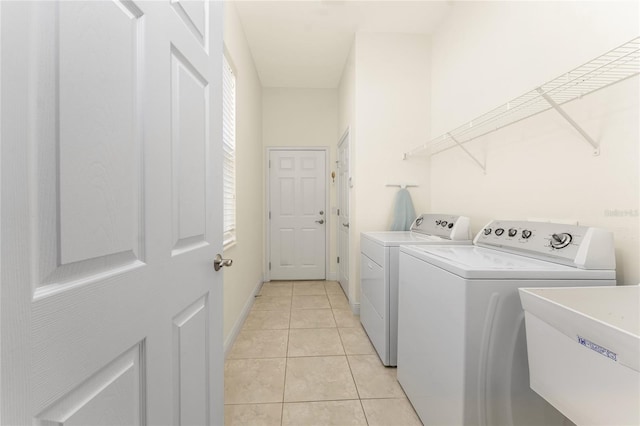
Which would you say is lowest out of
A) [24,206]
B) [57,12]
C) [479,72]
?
[24,206]

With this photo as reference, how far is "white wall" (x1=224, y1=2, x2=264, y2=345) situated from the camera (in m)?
2.14

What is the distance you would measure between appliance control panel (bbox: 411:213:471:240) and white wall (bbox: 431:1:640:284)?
0.43ft

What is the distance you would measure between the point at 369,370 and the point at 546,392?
1.15 meters

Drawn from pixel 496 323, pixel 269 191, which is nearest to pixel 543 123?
pixel 496 323

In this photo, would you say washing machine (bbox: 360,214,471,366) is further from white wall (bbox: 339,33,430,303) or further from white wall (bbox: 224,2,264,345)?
white wall (bbox: 224,2,264,345)

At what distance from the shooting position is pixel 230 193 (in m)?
2.24

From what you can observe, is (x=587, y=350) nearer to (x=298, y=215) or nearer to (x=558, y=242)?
(x=558, y=242)

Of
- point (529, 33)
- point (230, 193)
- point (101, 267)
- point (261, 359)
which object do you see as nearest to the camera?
point (101, 267)

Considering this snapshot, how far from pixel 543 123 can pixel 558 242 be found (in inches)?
26.5

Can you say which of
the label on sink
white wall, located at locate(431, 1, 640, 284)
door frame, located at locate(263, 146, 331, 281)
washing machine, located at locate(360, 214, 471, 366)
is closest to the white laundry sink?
the label on sink

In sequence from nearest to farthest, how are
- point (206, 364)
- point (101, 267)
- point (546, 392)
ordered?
point (101, 267), point (546, 392), point (206, 364)

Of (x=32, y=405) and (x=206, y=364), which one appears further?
(x=206, y=364)

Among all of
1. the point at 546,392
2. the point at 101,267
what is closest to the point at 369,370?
the point at 546,392

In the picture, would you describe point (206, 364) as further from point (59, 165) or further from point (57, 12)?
point (57, 12)
